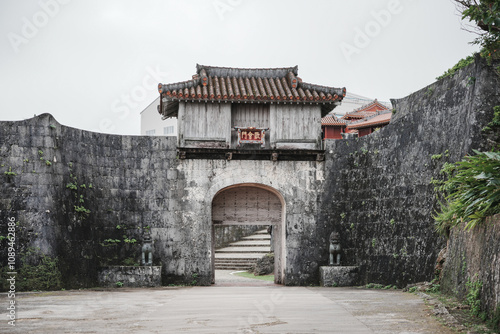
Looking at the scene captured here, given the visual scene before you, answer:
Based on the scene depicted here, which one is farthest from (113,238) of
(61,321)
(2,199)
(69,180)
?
(61,321)

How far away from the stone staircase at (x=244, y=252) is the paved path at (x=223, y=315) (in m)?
15.9

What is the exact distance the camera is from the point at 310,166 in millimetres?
18266

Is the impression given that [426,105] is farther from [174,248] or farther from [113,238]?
[113,238]

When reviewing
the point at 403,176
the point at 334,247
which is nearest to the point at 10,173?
the point at 334,247

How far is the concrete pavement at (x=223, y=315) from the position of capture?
7.67 meters

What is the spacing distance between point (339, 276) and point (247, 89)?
21.9 ft

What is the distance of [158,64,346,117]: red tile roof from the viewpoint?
57.4 feet

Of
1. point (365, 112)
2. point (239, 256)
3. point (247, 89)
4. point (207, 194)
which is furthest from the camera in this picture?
point (365, 112)

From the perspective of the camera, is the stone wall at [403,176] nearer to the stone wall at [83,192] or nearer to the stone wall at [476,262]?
the stone wall at [476,262]

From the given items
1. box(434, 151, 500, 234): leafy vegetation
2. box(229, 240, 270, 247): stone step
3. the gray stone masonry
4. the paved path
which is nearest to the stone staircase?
box(229, 240, 270, 247): stone step

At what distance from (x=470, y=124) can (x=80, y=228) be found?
10.9 metres

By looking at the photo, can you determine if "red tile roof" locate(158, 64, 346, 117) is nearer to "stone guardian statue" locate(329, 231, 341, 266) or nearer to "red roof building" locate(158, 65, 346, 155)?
"red roof building" locate(158, 65, 346, 155)

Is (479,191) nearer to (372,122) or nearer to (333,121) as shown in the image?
(372,122)

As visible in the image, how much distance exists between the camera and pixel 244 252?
30.6 m
